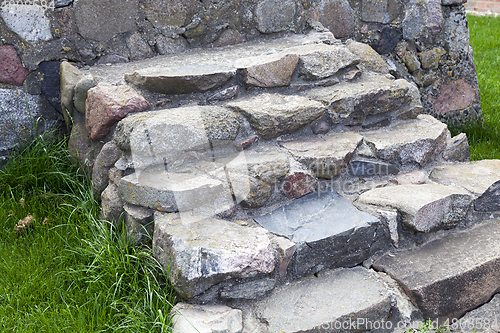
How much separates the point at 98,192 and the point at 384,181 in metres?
1.42

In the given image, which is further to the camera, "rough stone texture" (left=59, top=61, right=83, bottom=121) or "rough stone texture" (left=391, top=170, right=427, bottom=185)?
"rough stone texture" (left=59, top=61, right=83, bottom=121)

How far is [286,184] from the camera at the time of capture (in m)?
1.98

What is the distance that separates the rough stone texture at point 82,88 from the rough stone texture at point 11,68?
1.42 ft

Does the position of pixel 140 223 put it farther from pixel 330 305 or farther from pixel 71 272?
pixel 330 305

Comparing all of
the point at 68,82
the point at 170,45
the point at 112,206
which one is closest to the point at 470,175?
the point at 112,206

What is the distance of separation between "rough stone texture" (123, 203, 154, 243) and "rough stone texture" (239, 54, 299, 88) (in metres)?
0.88

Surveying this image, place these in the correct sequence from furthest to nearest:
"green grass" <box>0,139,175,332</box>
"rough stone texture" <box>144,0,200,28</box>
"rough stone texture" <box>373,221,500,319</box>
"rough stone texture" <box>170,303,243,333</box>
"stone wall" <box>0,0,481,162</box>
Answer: "rough stone texture" <box>144,0,200,28</box> < "stone wall" <box>0,0,481,162</box> < "rough stone texture" <box>373,221,500,319</box> < "green grass" <box>0,139,175,332</box> < "rough stone texture" <box>170,303,243,333</box>

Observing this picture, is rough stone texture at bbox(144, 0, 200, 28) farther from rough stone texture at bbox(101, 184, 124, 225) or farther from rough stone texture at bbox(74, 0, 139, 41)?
rough stone texture at bbox(101, 184, 124, 225)

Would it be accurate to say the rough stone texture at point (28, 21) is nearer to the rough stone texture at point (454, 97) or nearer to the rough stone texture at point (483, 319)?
the rough stone texture at point (483, 319)

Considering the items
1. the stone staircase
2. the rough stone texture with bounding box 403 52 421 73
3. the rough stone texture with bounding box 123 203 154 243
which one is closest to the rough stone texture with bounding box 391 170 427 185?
the stone staircase

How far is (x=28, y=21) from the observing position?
2.44 metres

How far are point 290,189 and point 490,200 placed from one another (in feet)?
3.13

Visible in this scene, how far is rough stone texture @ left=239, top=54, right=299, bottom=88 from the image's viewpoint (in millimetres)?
2295

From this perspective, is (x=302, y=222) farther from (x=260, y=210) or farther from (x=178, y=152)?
(x=178, y=152)
